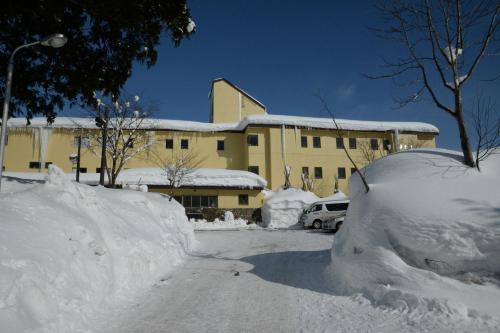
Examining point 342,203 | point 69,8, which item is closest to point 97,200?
point 69,8

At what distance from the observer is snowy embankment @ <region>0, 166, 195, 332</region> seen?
374 cm

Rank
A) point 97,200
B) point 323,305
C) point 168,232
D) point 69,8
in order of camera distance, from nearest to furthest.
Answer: point 323,305, point 97,200, point 69,8, point 168,232

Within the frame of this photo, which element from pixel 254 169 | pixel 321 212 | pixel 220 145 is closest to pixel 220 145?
pixel 220 145

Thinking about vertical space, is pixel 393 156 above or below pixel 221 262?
above

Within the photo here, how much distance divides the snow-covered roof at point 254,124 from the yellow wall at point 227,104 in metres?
1.97

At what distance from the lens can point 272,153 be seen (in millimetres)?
31250

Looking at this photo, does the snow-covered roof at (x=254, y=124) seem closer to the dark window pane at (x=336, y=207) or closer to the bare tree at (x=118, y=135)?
the bare tree at (x=118, y=135)

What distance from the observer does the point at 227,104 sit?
36.2 metres

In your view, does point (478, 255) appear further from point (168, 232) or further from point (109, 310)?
point (168, 232)

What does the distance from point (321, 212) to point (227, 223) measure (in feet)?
25.1

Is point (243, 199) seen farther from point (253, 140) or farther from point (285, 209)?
point (253, 140)

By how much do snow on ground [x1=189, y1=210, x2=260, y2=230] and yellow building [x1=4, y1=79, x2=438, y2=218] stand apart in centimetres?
144

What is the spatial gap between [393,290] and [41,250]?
5.11 m

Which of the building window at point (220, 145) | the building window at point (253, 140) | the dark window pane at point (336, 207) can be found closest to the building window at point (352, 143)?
the building window at point (253, 140)
